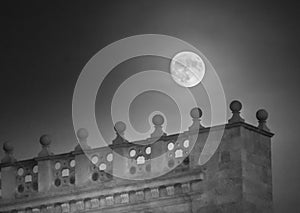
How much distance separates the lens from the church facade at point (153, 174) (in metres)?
77.6

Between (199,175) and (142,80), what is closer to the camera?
(199,175)

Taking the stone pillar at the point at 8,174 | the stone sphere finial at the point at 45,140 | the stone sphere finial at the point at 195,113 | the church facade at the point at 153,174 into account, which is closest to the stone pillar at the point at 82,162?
the church facade at the point at 153,174

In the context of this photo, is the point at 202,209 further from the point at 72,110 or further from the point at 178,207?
the point at 72,110

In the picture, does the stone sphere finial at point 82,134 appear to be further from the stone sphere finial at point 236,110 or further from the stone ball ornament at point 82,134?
the stone sphere finial at point 236,110

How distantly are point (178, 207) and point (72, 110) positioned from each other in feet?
27.3

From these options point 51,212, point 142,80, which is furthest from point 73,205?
point 142,80

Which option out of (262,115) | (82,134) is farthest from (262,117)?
(82,134)

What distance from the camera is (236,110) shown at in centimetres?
7762

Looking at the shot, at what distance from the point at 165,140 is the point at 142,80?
219 inches

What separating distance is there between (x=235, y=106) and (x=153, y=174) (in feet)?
12.3

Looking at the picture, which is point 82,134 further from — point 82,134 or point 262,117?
point 262,117

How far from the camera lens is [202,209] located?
77.9 metres

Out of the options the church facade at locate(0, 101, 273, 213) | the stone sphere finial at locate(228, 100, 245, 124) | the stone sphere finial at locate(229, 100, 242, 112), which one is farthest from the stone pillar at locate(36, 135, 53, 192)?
the stone sphere finial at locate(229, 100, 242, 112)

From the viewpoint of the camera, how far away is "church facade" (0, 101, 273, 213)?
255ft
